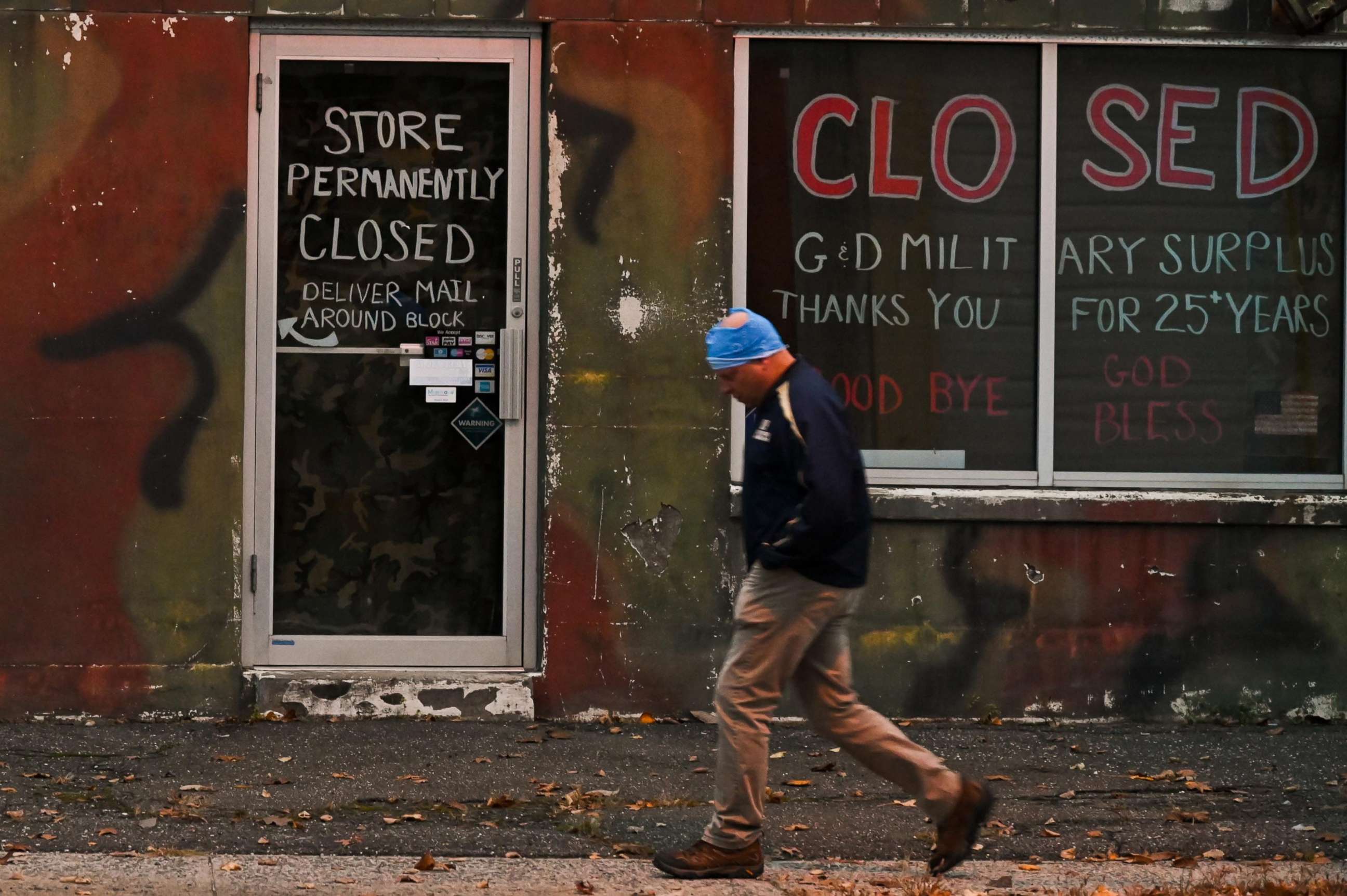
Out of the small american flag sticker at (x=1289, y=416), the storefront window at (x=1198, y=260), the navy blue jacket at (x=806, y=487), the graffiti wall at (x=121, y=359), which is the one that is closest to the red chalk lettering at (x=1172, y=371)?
the storefront window at (x=1198, y=260)

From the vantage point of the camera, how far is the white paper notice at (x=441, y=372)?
8242 millimetres

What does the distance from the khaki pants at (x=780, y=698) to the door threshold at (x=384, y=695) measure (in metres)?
2.72

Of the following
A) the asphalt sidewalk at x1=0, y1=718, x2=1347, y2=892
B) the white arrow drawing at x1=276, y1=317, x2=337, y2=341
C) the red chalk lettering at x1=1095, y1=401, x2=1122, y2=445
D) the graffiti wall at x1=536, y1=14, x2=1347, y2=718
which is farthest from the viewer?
the red chalk lettering at x1=1095, y1=401, x2=1122, y2=445

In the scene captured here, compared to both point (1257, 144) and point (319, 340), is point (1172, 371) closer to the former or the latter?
point (1257, 144)

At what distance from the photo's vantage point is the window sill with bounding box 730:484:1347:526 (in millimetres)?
8242

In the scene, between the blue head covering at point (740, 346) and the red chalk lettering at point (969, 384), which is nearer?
the blue head covering at point (740, 346)

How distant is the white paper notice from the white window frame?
1.23 m

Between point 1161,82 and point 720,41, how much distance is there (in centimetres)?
208

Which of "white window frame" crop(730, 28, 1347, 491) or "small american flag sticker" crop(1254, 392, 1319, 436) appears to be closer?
"white window frame" crop(730, 28, 1347, 491)

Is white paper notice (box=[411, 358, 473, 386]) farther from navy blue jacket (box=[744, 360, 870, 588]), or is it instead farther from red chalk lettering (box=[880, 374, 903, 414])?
navy blue jacket (box=[744, 360, 870, 588])

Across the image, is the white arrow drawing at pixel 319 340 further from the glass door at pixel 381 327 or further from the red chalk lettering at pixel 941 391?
the red chalk lettering at pixel 941 391

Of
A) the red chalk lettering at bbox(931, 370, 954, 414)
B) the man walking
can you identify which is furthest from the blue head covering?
the red chalk lettering at bbox(931, 370, 954, 414)

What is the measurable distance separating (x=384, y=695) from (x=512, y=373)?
1.56m

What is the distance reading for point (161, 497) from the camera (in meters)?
8.09
